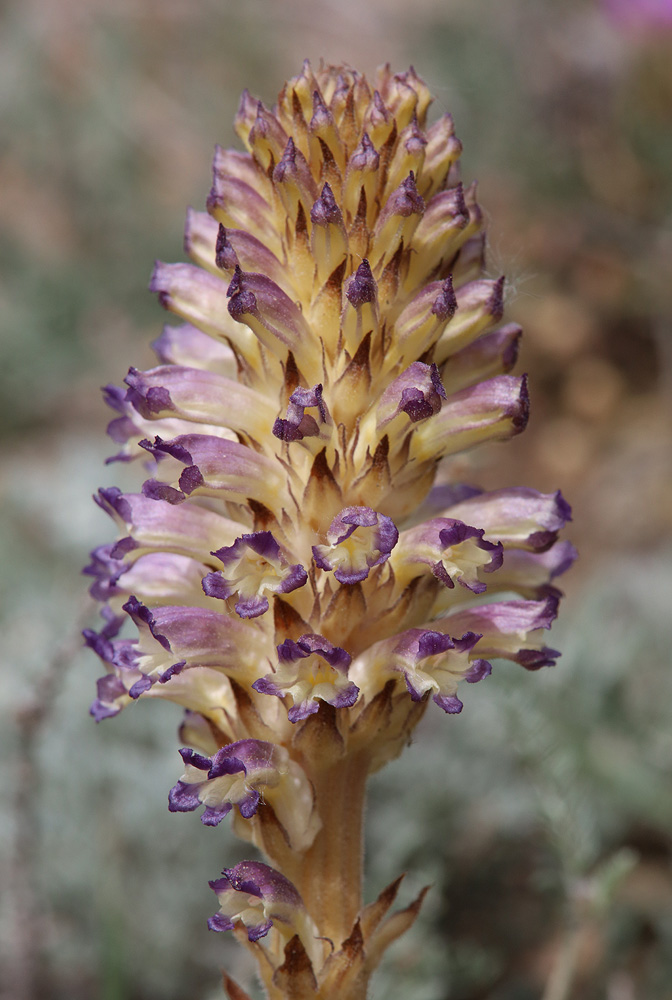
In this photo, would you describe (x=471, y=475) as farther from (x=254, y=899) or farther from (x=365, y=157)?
(x=254, y=899)

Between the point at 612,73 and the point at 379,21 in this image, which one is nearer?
the point at 612,73

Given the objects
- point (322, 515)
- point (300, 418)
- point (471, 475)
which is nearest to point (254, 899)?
point (322, 515)

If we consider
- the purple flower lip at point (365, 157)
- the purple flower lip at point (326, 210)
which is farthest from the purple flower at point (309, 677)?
the purple flower lip at point (365, 157)

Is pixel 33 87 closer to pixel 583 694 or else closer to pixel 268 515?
pixel 583 694

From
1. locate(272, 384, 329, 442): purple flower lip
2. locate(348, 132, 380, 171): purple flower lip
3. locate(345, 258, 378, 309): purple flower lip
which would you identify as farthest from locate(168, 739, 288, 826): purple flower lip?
locate(348, 132, 380, 171): purple flower lip

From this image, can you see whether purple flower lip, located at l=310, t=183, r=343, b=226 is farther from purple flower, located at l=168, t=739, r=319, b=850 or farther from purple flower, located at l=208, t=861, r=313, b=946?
purple flower, located at l=208, t=861, r=313, b=946

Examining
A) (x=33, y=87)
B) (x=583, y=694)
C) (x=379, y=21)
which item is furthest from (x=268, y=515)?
(x=379, y=21)
